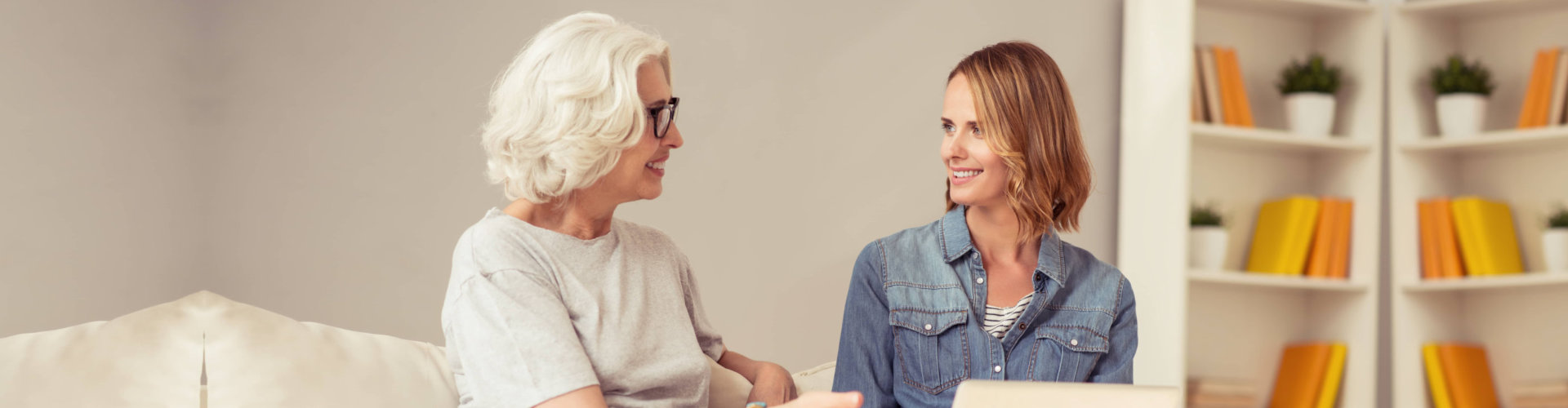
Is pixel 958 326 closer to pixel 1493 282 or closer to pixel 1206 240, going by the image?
pixel 1206 240

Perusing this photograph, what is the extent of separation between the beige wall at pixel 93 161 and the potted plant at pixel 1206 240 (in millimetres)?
2353

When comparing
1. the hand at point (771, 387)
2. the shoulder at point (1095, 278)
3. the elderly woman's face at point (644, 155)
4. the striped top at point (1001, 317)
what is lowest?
the hand at point (771, 387)

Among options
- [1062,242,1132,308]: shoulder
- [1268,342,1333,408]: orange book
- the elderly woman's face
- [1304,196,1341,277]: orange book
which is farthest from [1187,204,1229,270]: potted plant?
the elderly woman's face

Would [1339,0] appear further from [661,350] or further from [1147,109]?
[661,350]

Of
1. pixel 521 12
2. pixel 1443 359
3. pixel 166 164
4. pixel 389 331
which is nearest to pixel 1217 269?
pixel 1443 359

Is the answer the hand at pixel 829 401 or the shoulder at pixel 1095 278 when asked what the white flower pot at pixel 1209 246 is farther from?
the hand at pixel 829 401

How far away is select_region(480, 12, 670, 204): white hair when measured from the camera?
128 cm

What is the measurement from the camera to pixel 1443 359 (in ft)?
9.57

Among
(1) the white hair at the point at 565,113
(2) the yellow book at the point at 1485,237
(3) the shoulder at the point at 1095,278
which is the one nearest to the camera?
(1) the white hair at the point at 565,113

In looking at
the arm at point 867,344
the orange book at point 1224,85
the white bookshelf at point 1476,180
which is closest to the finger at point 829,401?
the arm at point 867,344

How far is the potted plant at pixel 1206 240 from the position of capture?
285 cm

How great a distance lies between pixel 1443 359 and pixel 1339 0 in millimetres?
1023

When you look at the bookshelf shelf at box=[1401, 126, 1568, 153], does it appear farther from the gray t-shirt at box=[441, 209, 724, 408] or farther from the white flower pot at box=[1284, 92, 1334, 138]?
the gray t-shirt at box=[441, 209, 724, 408]

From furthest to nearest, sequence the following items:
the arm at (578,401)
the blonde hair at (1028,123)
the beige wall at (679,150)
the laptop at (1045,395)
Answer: the beige wall at (679,150) < the blonde hair at (1028,123) < the arm at (578,401) < the laptop at (1045,395)
